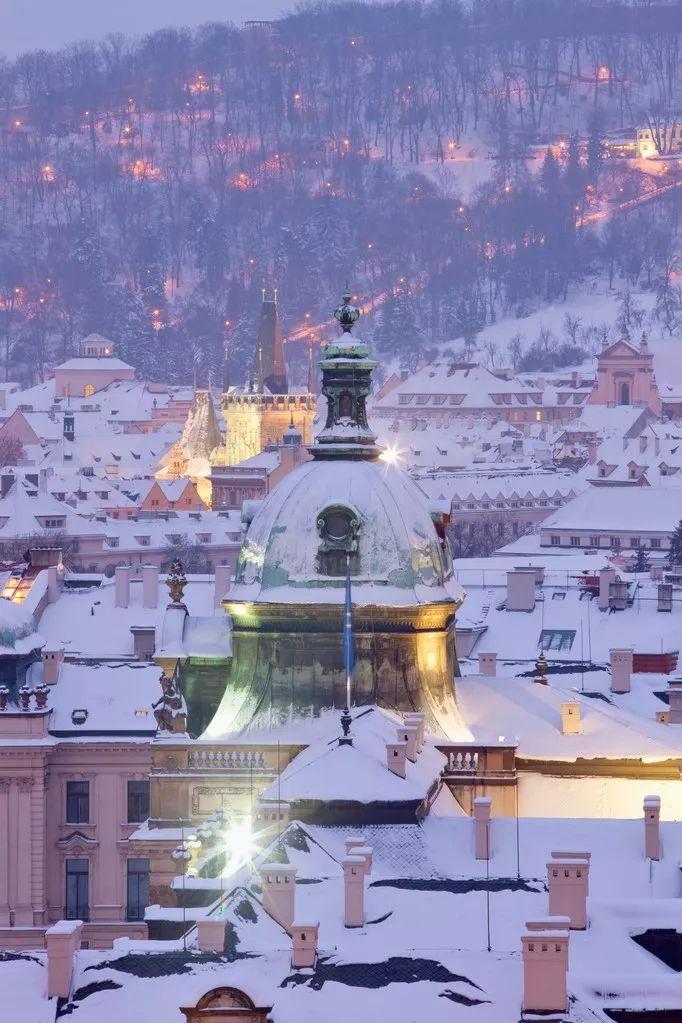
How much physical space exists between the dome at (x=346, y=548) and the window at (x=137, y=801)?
53.6ft

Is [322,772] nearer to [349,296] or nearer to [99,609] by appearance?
[349,296]

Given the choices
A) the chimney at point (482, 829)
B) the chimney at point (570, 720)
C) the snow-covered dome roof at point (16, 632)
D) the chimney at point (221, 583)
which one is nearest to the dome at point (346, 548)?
the chimney at point (570, 720)

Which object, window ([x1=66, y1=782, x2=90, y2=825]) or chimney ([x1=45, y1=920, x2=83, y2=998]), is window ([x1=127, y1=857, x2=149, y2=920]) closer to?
window ([x1=66, y1=782, x2=90, y2=825])

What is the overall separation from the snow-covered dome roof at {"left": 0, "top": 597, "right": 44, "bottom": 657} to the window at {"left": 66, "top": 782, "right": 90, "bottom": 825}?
3.79m

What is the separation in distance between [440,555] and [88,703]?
19.0 m

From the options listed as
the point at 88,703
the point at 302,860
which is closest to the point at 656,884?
the point at 302,860

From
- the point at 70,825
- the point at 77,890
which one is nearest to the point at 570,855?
the point at 77,890

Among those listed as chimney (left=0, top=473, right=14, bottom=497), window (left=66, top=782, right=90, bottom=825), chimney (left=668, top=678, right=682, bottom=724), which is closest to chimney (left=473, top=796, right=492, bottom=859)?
chimney (left=668, top=678, right=682, bottom=724)

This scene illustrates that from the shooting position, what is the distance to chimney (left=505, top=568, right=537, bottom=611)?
99.2m

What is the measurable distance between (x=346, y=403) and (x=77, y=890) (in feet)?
55.6

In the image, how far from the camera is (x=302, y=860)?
163 ft

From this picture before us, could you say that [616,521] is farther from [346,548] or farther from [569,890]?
[569,890]

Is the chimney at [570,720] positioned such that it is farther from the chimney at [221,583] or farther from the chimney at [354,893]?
the chimney at [221,583]

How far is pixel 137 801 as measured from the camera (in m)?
77.9
